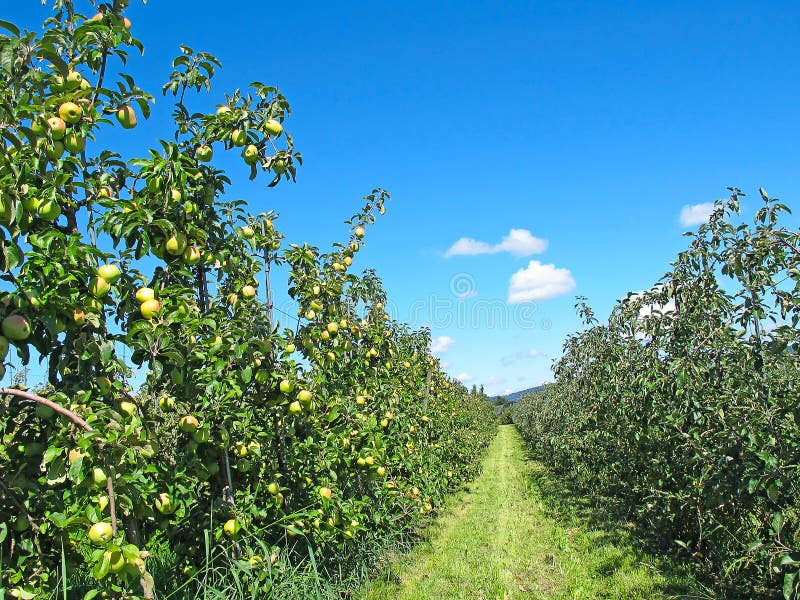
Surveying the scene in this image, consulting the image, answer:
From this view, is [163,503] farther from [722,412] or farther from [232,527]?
[722,412]

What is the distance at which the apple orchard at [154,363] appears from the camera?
6.34 feet

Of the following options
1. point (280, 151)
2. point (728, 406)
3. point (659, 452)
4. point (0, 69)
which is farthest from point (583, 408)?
point (0, 69)

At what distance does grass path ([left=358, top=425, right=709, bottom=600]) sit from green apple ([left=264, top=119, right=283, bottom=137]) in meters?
3.71

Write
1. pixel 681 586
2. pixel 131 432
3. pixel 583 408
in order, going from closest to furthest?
pixel 131 432 → pixel 681 586 → pixel 583 408

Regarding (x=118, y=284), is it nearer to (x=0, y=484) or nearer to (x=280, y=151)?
(x=0, y=484)

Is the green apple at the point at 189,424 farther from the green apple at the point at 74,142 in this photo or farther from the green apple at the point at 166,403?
the green apple at the point at 74,142

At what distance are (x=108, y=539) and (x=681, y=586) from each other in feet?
15.2

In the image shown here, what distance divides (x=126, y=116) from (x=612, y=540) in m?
6.43

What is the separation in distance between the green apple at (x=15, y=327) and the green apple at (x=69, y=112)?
0.84m

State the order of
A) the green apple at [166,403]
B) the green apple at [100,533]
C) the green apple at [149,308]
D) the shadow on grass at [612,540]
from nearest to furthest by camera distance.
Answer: the green apple at [100,533] < the green apple at [149,308] < the green apple at [166,403] < the shadow on grass at [612,540]

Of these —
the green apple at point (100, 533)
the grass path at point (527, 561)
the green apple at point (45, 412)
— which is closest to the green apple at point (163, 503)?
the green apple at point (100, 533)

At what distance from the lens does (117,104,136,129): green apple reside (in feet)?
7.69

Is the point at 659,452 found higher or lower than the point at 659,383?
lower

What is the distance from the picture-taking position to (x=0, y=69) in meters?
2.00
